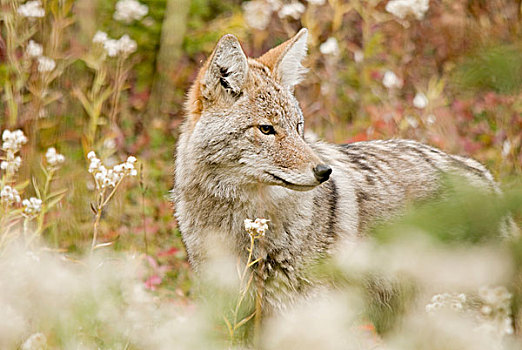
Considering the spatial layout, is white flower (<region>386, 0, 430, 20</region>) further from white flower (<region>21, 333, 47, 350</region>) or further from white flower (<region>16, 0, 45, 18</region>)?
white flower (<region>21, 333, 47, 350</region>)

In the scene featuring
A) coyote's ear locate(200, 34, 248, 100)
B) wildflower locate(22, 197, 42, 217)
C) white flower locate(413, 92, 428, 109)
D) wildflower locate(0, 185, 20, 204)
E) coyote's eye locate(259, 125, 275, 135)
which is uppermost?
coyote's ear locate(200, 34, 248, 100)

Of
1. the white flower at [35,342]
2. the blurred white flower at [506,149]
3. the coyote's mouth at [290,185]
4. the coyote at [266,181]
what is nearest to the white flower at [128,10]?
the coyote at [266,181]

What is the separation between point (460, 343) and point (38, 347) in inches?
67.0

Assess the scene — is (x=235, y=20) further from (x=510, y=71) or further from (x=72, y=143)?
(x=510, y=71)

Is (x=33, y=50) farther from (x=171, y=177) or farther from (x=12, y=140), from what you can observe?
(x=171, y=177)

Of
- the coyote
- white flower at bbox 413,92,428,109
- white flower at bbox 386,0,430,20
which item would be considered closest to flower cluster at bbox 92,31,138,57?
the coyote

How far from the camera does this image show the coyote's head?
3.57m

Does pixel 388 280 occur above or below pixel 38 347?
below

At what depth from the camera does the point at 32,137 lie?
4508 mm

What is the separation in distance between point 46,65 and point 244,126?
1.71 m

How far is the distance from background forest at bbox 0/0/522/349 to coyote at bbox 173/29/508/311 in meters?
0.31

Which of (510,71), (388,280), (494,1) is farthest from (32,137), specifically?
(494,1)

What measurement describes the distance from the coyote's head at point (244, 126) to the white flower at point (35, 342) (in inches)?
61.5

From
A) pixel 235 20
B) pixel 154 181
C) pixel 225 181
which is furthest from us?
pixel 235 20
